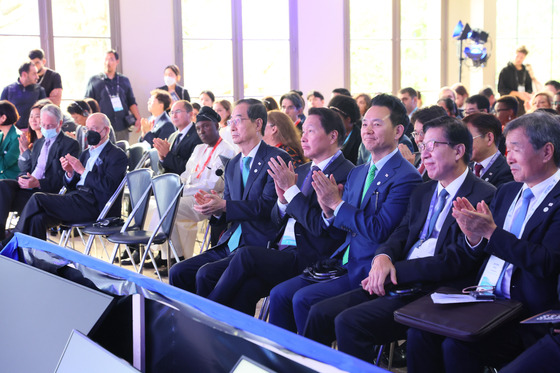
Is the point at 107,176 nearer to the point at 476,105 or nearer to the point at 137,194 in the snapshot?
the point at 137,194

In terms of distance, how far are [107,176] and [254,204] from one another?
2134 mm

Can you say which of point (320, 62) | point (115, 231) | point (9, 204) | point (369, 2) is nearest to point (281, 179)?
point (115, 231)

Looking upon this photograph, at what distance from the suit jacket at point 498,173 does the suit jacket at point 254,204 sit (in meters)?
1.17

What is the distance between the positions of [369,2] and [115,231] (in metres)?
8.81

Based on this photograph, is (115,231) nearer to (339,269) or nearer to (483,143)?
(339,269)

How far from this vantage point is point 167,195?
4.71 metres

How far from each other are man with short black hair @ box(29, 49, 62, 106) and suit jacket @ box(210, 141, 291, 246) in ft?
19.3

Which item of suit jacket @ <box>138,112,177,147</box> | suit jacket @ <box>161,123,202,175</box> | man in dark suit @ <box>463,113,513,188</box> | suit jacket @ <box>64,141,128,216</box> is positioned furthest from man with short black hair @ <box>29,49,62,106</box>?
man in dark suit @ <box>463,113,513,188</box>

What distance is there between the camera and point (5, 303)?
2.65m

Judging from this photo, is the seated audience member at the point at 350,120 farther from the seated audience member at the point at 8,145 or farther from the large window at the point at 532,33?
the large window at the point at 532,33

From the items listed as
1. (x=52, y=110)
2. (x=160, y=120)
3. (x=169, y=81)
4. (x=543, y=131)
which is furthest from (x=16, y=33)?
(x=543, y=131)

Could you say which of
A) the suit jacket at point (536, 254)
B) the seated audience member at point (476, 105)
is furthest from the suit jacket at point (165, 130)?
the suit jacket at point (536, 254)

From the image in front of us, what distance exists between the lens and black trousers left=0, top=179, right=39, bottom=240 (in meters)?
6.03

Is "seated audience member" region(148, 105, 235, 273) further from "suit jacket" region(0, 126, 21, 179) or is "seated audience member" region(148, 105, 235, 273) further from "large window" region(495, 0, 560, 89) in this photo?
"large window" region(495, 0, 560, 89)
